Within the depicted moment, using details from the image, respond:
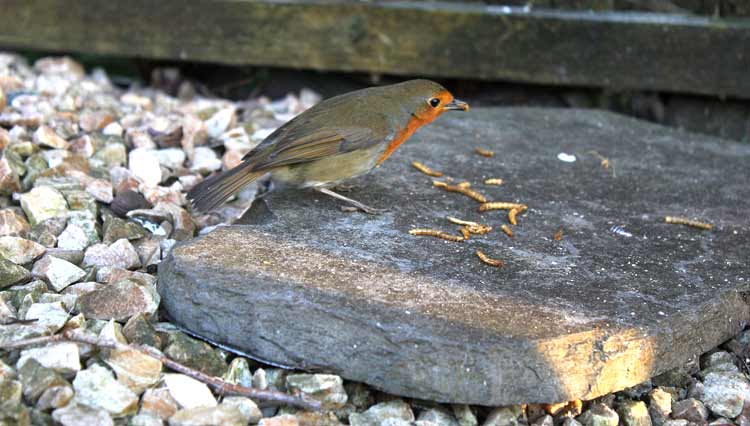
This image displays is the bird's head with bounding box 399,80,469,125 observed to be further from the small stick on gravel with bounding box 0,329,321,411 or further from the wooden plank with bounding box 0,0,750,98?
the small stick on gravel with bounding box 0,329,321,411

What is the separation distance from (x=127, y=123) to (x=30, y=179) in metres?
0.91

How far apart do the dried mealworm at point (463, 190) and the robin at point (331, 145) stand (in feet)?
0.85

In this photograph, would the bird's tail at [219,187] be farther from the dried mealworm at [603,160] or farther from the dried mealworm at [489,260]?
the dried mealworm at [603,160]

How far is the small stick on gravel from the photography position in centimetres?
276

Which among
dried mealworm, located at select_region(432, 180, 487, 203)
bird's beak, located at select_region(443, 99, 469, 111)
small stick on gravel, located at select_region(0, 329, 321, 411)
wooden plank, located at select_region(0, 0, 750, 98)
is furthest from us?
wooden plank, located at select_region(0, 0, 750, 98)

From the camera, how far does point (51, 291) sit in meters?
3.29

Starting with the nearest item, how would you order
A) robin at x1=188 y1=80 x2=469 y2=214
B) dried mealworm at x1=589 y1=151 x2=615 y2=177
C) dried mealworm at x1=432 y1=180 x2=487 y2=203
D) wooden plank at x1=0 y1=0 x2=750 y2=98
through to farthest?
robin at x1=188 y1=80 x2=469 y2=214 → dried mealworm at x1=432 y1=180 x2=487 y2=203 → dried mealworm at x1=589 y1=151 x2=615 y2=177 → wooden plank at x1=0 y1=0 x2=750 y2=98

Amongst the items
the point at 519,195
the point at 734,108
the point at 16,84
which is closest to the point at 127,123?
the point at 16,84

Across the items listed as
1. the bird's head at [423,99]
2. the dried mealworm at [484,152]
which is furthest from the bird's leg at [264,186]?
the dried mealworm at [484,152]

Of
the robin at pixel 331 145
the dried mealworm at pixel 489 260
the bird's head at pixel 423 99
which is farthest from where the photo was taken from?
the bird's head at pixel 423 99

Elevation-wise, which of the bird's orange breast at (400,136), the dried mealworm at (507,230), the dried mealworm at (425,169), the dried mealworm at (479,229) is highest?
the bird's orange breast at (400,136)

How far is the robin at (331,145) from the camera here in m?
3.83

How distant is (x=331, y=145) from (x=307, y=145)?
0.10 meters

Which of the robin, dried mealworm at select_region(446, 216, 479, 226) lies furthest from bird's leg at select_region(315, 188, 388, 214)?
dried mealworm at select_region(446, 216, 479, 226)
